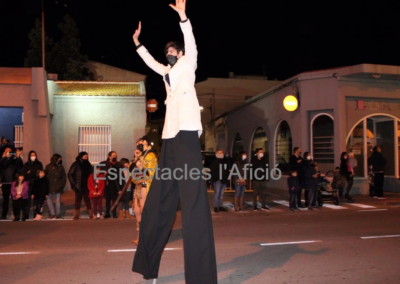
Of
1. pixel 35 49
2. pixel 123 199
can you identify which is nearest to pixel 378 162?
pixel 123 199

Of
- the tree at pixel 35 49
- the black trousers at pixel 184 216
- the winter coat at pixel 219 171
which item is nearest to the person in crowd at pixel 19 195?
the winter coat at pixel 219 171

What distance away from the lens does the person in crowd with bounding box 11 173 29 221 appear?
11.6 metres

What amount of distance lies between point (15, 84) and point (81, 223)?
8805 mm

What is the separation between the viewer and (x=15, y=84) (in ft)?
56.0

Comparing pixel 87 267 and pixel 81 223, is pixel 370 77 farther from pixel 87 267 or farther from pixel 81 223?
pixel 87 267

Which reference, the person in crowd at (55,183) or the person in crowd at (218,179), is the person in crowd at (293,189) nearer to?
the person in crowd at (218,179)

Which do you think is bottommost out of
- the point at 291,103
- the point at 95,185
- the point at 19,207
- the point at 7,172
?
the point at 19,207

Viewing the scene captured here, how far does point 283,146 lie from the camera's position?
21.2 meters

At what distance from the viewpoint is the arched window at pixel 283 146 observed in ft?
67.8

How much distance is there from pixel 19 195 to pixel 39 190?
1.69 ft

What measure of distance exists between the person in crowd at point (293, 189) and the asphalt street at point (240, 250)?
69.2 inches

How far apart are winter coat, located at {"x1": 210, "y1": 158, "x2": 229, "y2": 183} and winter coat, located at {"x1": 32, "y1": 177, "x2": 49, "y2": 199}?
15.9 feet

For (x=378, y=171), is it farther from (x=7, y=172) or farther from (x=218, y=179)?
(x=7, y=172)

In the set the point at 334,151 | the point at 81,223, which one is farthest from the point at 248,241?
the point at 334,151
